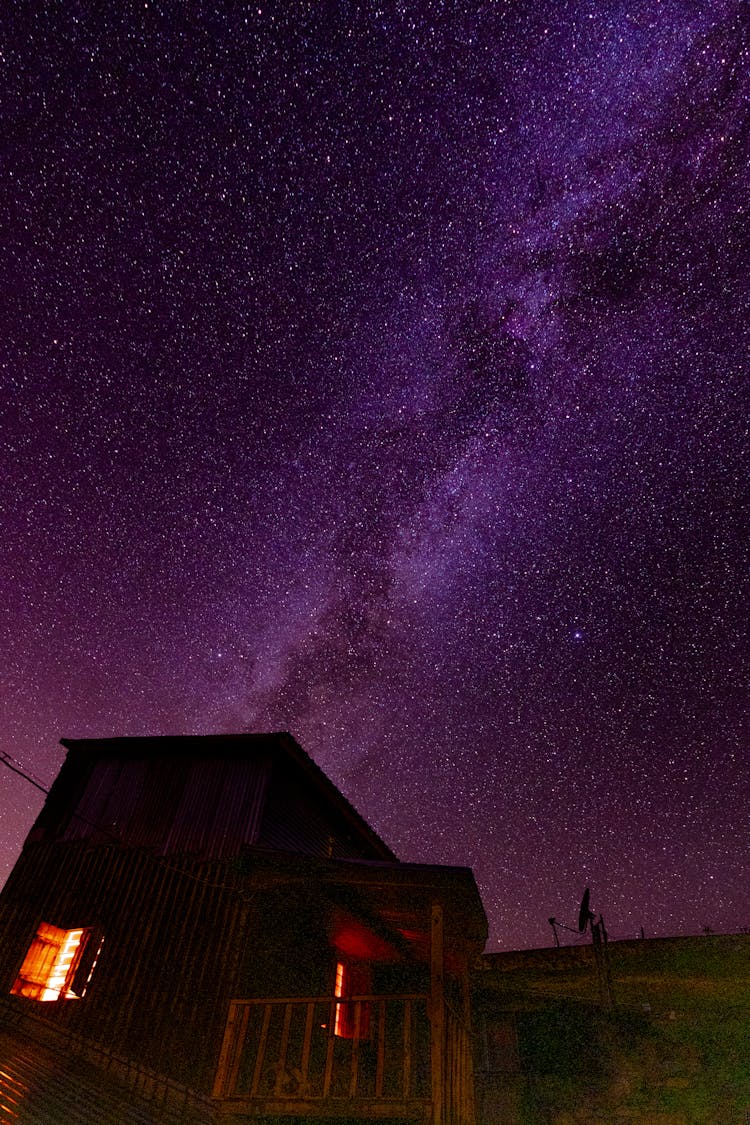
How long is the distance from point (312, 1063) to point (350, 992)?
1867 millimetres

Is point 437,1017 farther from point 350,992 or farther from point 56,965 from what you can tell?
point 56,965

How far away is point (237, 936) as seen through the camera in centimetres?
1132

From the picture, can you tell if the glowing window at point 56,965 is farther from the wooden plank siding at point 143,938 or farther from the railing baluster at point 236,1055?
the railing baluster at point 236,1055

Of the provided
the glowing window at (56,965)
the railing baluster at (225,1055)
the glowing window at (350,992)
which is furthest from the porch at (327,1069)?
the glowing window at (56,965)

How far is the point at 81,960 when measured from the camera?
1215 cm

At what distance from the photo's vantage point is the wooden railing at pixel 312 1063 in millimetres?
8145

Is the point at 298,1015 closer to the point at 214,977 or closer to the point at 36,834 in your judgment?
the point at 214,977

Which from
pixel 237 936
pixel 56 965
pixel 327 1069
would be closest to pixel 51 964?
pixel 56 965

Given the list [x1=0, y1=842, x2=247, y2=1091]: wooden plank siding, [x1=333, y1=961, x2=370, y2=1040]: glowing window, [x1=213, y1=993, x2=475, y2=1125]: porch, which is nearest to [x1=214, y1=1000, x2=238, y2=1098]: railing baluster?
[x1=213, y1=993, x2=475, y2=1125]: porch

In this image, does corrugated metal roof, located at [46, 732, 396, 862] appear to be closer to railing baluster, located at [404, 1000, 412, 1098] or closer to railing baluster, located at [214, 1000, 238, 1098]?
railing baluster, located at [214, 1000, 238, 1098]

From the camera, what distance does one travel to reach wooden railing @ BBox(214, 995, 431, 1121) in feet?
26.7

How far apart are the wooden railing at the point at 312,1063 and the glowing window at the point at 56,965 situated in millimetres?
3606

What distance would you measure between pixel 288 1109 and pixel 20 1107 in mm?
3570

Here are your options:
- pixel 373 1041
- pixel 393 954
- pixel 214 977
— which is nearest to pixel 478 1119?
pixel 373 1041
